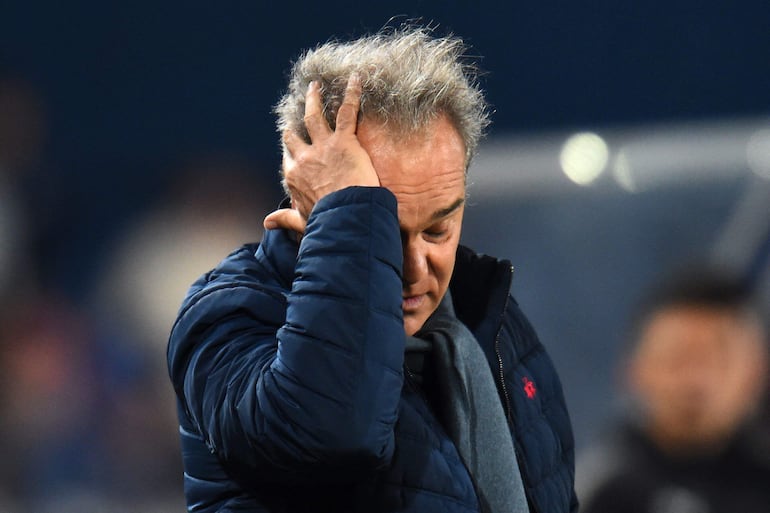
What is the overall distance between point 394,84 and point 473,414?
32 cm

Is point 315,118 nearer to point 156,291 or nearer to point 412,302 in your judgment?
point 412,302

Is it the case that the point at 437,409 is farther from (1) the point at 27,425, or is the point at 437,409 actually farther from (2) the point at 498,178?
(1) the point at 27,425

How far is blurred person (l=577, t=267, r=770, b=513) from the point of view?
161 cm

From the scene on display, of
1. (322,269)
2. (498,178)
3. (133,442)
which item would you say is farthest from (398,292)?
(133,442)

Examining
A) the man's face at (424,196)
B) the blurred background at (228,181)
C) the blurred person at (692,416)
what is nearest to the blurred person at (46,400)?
the blurred background at (228,181)

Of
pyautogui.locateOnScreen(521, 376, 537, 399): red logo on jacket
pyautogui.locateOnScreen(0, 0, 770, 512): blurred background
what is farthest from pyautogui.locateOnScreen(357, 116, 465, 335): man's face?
pyautogui.locateOnScreen(0, 0, 770, 512): blurred background

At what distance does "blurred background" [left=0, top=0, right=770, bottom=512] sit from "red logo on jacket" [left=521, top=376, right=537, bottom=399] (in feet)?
2.40

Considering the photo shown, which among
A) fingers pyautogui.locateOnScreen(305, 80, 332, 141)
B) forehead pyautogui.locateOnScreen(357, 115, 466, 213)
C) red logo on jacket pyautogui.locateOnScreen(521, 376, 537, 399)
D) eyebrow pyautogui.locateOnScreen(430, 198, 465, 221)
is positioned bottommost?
red logo on jacket pyautogui.locateOnScreen(521, 376, 537, 399)

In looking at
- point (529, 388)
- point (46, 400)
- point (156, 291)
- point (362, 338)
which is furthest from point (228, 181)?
point (362, 338)

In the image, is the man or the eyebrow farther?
the eyebrow

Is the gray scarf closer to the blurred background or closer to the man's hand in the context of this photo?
the man's hand

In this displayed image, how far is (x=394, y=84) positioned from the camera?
795 mm

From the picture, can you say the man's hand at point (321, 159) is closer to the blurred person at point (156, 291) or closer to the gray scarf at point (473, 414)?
the gray scarf at point (473, 414)

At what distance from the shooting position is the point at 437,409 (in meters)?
0.84
